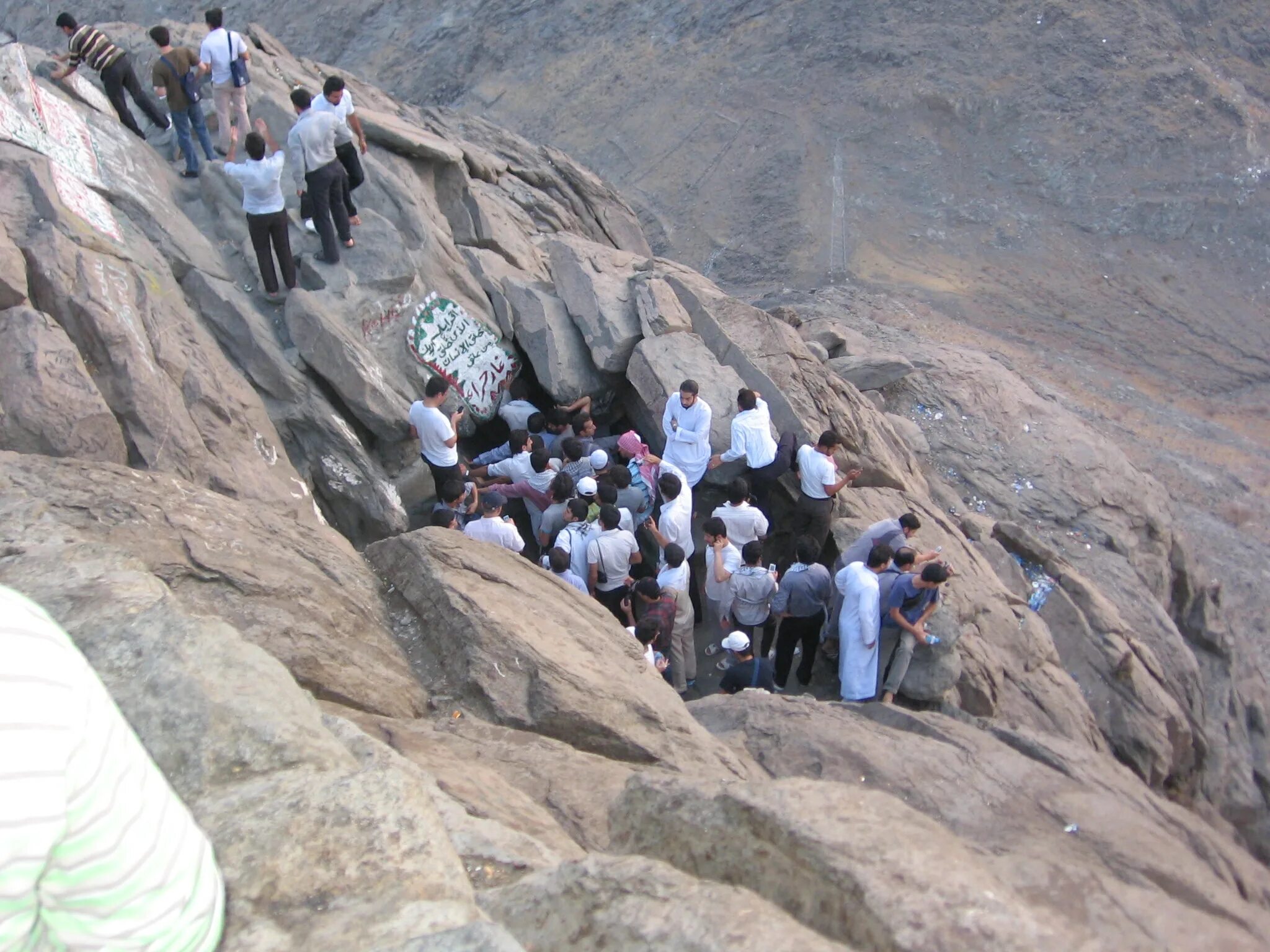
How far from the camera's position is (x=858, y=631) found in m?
7.91

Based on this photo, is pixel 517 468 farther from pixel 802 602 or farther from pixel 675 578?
pixel 802 602

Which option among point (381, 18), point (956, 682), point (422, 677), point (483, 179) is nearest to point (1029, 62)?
point (483, 179)

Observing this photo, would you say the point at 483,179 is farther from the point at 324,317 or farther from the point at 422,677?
the point at 422,677

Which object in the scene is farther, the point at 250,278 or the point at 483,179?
the point at 483,179

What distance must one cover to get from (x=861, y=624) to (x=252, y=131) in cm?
766

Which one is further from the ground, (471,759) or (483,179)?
(483,179)

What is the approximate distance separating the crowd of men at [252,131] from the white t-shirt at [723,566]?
4.99 metres

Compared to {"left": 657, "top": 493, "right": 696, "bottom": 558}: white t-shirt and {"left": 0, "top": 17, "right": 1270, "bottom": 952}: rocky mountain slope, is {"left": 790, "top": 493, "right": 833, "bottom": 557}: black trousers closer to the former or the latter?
{"left": 0, "top": 17, "right": 1270, "bottom": 952}: rocky mountain slope

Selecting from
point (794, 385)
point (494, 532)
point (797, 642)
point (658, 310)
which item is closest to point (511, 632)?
point (494, 532)

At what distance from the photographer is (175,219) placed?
10211 mm

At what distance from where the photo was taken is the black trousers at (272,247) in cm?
940

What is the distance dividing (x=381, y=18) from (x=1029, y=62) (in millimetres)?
18115

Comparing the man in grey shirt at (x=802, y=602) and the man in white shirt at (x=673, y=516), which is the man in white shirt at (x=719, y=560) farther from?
the man in grey shirt at (x=802, y=602)

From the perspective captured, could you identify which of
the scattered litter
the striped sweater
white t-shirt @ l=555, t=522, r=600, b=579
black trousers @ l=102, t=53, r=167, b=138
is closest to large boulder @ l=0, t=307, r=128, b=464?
white t-shirt @ l=555, t=522, r=600, b=579
